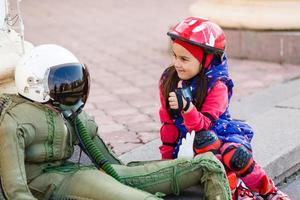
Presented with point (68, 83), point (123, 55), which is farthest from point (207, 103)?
point (123, 55)

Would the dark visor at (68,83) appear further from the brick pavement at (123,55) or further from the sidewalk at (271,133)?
the brick pavement at (123,55)

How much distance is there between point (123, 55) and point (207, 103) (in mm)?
3969

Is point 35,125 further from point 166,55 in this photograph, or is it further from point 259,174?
point 166,55

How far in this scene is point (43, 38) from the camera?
8391 mm

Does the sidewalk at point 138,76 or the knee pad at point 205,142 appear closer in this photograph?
the knee pad at point 205,142

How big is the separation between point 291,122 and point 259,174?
129 cm

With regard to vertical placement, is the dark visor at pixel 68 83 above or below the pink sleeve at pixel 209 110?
above

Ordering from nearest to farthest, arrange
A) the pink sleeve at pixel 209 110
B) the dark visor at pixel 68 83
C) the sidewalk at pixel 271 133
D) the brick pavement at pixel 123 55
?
the dark visor at pixel 68 83, the pink sleeve at pixel 209 110, the sidewalk at pixel 271 133, the brick pavement at pixel 123 55

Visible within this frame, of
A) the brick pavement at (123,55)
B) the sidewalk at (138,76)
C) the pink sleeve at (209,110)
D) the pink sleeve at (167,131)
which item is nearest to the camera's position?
the pink sleeve at (209,110)

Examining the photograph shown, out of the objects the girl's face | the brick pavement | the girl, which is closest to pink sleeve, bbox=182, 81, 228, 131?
the girl

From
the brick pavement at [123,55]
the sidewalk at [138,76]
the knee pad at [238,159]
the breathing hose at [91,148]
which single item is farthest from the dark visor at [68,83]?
the brick pavement at [123,55]

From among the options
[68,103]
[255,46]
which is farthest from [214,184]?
[255,46]

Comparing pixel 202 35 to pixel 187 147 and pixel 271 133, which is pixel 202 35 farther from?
pixel 271 133

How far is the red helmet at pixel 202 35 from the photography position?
3.71 m
